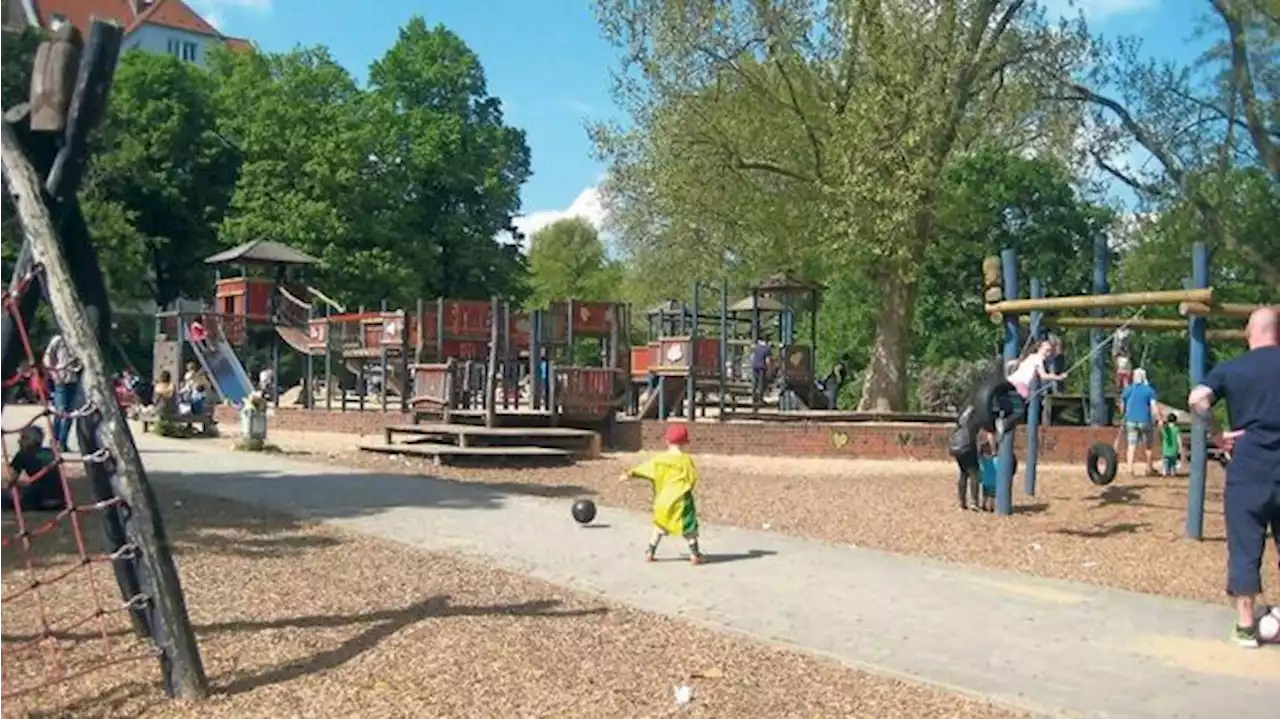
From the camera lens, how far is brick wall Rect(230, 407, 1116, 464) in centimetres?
2248

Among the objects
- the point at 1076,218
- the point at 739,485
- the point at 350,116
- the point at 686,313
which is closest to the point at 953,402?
the point at 686,313

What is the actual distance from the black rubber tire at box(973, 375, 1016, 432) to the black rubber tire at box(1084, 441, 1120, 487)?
3.06 meters

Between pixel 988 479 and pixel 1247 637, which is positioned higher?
pixel 988 479

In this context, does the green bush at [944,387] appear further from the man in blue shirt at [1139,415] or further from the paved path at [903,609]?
the paved path at [903,609]

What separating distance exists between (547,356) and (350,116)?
35.2m

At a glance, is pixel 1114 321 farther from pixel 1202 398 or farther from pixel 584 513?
pixel 1202 398

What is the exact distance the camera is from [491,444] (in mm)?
21438

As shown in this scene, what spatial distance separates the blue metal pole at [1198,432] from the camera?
12211 mm

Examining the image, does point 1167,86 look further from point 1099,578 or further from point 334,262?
point 334,262

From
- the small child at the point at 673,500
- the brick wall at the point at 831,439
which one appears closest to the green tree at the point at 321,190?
the brick wall at the point at 831,439

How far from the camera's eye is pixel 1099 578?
10539 millimetres

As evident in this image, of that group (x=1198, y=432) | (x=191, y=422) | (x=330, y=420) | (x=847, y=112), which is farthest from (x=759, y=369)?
Result: (x=1198, y=432)

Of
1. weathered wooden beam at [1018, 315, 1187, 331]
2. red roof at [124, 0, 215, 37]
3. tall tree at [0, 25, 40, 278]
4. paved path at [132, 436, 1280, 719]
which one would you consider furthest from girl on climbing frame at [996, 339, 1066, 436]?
red roof at [124, 0, 215, 37]

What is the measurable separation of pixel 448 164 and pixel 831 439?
3942 centimetres
